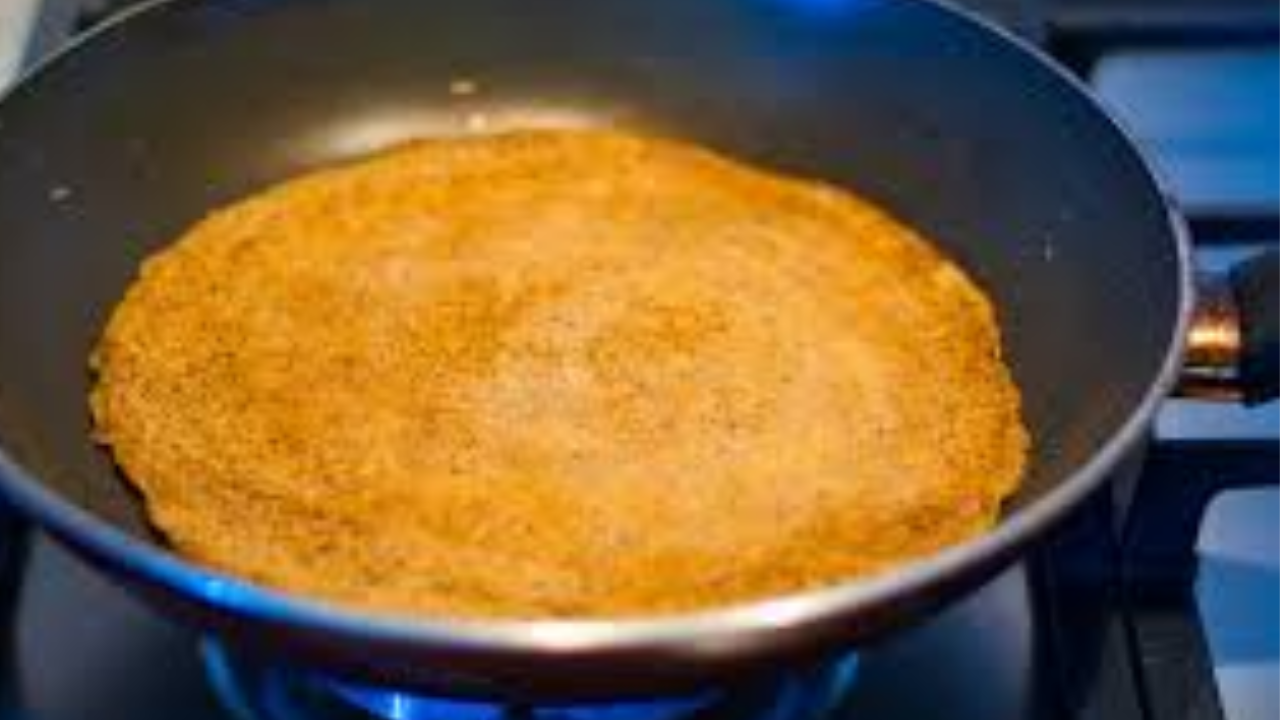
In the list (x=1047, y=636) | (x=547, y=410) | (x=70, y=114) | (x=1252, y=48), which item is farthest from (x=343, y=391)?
(x=1252, y=48)

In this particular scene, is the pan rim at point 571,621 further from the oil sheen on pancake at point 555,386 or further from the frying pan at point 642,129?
the oil sheen on pancake at point 555,386

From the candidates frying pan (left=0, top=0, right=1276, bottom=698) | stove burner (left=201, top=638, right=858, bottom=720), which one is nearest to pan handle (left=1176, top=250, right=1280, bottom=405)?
frying pan (left=0, top=0, right=1276, bottom=698)

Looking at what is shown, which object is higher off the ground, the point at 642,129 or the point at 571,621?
the point at 642,129

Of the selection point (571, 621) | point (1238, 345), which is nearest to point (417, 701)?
point (571, 621)

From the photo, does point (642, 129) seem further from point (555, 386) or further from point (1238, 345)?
point (1238, 345)

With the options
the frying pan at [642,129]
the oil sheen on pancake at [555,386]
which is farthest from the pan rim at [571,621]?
the oil sheen on pancake at [555,386]

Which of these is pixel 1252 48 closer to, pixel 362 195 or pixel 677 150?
pixel 677 150
